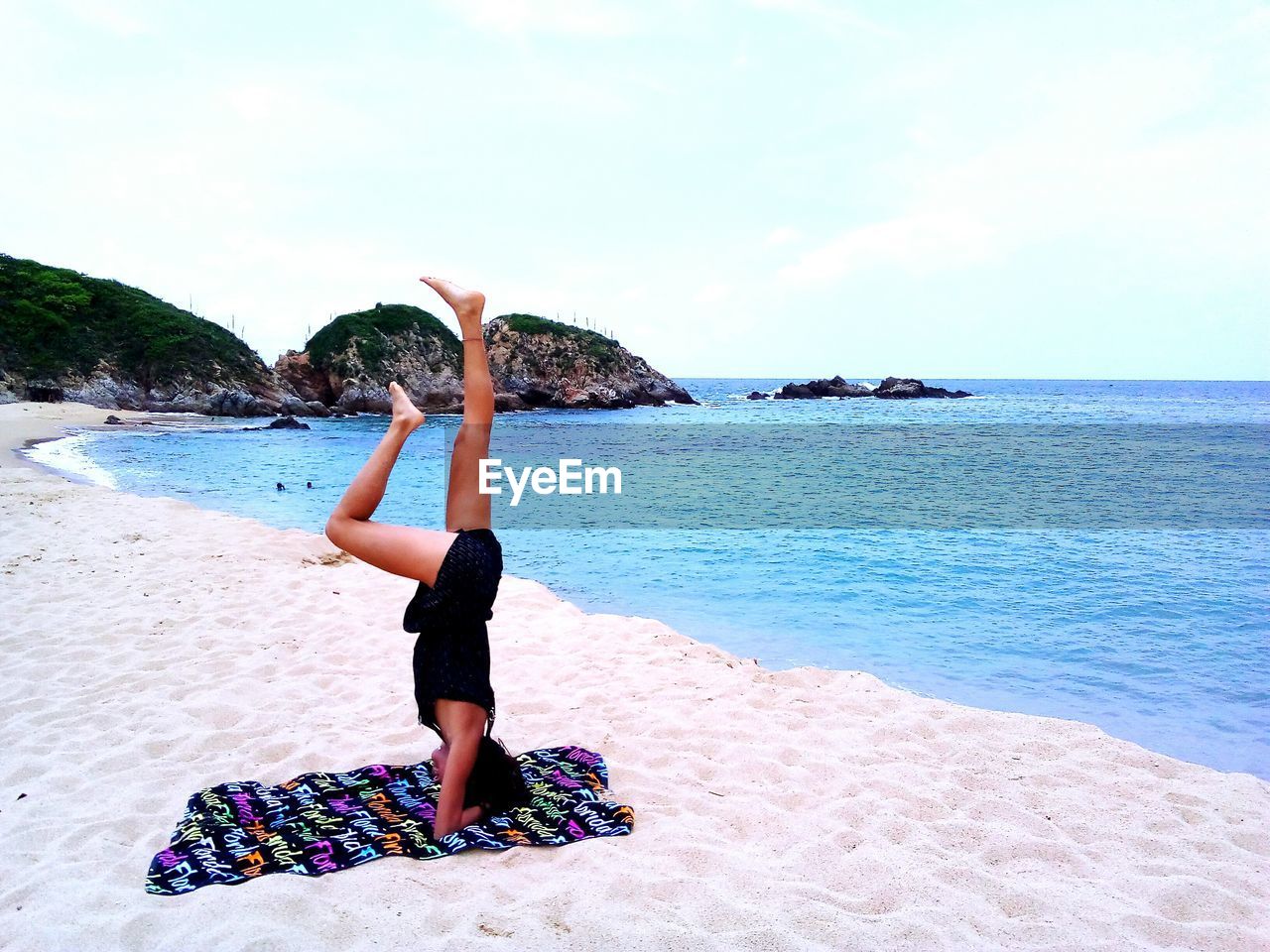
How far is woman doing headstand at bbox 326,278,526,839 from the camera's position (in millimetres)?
3520

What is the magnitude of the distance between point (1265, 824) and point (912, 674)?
11.9 feet

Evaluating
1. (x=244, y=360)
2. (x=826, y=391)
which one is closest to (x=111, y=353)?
(x=244, y=360)

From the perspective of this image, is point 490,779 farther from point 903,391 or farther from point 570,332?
point 903,391

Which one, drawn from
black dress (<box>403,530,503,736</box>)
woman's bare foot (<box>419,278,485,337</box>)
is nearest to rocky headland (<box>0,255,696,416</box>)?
woman's bare foot (<box>419,278,485,337</box>)

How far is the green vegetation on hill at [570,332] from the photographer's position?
79312 mm

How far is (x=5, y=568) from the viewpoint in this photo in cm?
820

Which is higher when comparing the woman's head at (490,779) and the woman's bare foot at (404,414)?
the woman's bare foot at (404,414)

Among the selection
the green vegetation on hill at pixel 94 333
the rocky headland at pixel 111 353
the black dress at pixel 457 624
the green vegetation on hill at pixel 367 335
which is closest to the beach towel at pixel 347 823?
the black dress at pixel 457 624

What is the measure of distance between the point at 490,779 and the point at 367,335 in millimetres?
68083

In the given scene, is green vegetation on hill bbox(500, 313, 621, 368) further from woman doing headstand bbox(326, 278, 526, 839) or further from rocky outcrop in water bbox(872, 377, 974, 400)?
woman doing headstand bbox(326, 278, 526, 839)

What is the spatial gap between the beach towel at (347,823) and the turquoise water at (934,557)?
4.16 m

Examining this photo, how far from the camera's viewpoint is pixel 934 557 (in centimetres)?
1332

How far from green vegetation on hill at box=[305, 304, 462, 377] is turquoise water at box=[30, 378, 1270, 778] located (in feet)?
105

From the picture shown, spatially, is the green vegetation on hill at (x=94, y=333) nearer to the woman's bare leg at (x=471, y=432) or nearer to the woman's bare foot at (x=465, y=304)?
the woman's bare foot at (x=465, y=304)
